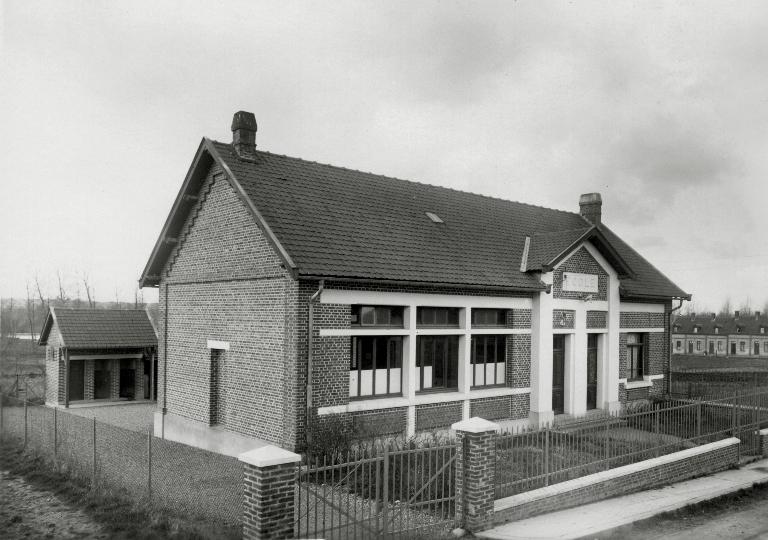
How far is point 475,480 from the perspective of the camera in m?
9.25

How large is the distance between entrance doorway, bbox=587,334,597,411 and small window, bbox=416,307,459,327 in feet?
18.8

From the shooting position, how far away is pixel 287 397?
1288 cm

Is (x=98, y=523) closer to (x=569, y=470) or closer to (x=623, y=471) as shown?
(x=569, y=470)

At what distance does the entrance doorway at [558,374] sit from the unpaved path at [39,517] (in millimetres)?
12651

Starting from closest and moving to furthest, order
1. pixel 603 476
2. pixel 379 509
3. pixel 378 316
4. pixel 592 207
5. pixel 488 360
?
pixel 379 509
pixel 603 476
pixel 378 316
pixel 488 360
pixel 592 207

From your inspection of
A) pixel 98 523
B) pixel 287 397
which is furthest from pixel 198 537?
pixel 287 397

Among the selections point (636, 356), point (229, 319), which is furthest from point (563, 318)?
point (229, 319)

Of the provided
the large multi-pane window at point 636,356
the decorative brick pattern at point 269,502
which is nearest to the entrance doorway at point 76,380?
the decorative brick pattern at point 269,502

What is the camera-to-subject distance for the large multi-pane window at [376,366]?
13984mm

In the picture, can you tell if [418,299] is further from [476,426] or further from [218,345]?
[476,426]

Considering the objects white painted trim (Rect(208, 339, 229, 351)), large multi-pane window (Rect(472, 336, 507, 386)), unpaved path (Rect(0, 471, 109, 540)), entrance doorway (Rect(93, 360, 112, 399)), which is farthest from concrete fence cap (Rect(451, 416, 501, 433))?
entrance doorway (Rect(93, 360, 112, 399))

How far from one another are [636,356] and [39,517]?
18001mm

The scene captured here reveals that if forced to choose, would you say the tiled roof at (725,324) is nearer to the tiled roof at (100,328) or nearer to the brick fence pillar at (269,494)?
the tiled roof at (100,328)

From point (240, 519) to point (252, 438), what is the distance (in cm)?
462
